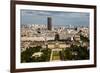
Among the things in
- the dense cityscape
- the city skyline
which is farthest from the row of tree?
the city skyline

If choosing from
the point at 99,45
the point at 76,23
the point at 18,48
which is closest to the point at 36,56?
the point at 18,48

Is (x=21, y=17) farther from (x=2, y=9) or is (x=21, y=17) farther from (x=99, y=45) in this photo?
(x=99, y=45)

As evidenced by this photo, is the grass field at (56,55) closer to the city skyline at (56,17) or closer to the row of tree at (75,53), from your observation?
the row of tree at (75,53)

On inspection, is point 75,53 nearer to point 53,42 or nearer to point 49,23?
point 53,42

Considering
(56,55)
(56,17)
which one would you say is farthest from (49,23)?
(56,55)

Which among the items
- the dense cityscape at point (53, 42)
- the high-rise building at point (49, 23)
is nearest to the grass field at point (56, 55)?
the dense cityscape at point (53, 42)

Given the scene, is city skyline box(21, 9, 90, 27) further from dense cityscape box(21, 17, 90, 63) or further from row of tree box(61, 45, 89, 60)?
row of tree box(61, 45, 89, 60)
